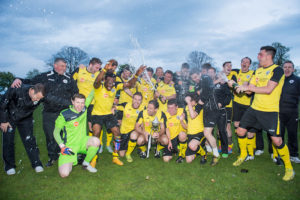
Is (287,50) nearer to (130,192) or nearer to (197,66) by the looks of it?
(197,66)

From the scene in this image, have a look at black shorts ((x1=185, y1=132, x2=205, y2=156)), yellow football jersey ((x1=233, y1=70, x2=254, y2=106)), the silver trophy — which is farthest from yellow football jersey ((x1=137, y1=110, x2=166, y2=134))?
yellow football jersey ((x1=233, y1=70, x2=254, y2=106))

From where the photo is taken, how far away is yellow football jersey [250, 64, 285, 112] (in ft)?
14.8

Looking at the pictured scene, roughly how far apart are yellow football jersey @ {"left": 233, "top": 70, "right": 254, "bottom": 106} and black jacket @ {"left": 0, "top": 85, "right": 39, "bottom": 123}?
6188 mm

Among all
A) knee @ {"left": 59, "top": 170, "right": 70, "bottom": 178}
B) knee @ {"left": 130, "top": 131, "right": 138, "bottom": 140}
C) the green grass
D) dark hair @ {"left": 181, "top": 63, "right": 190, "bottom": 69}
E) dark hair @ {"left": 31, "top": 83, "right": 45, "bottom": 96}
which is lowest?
the green grass

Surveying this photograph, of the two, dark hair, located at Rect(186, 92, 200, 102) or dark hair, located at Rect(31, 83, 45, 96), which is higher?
dark hair, located at Rect(31, 83, 45, 96)

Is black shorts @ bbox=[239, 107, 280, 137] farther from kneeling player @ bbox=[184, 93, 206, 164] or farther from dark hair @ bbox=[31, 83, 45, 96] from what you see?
dark hair @ bbox=[31, 83, 45, 96]

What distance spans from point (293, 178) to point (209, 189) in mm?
2203

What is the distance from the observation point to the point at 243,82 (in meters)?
6.96

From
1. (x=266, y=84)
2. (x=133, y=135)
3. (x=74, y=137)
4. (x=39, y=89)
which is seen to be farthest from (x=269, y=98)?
(x=39, y=89)

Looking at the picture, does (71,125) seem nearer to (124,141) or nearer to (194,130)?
(124,141)

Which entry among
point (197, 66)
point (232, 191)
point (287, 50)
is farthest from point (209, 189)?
point (287, 50)

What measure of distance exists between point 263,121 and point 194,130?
1.97 metres

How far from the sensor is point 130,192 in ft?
13.2

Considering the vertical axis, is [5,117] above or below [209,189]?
above
